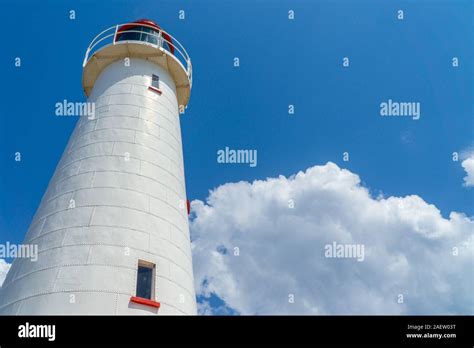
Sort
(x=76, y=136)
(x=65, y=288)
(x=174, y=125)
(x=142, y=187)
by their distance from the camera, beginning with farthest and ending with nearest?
1. (x=174, y=125)
2. (x=76, y=136)
3. (x=142, y=187)
4. (x=65, y=288)

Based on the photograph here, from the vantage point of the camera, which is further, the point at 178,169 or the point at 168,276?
the point at 178,169

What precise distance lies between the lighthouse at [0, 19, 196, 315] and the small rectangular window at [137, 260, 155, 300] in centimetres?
2

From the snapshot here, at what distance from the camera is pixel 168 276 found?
10.1 m

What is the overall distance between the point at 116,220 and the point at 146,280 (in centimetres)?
180

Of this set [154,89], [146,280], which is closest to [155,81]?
[154,89]

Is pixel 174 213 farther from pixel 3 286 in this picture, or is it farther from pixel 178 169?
pixel 3 286

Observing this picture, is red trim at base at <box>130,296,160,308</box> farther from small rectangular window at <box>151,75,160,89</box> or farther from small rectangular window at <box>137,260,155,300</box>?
small rectangular window at <box>151,75,160,89</box>

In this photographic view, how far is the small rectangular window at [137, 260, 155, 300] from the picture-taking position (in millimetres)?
9516

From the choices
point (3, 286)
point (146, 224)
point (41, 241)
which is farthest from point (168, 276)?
point (3, 286)

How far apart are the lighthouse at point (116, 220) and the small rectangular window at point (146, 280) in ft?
0.08

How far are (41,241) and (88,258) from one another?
67.2 inches

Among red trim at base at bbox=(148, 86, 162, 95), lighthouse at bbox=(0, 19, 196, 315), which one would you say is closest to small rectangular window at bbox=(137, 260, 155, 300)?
lighthouse at bbox=(0, 19, 196, 315)

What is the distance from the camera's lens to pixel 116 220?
10266 mm
